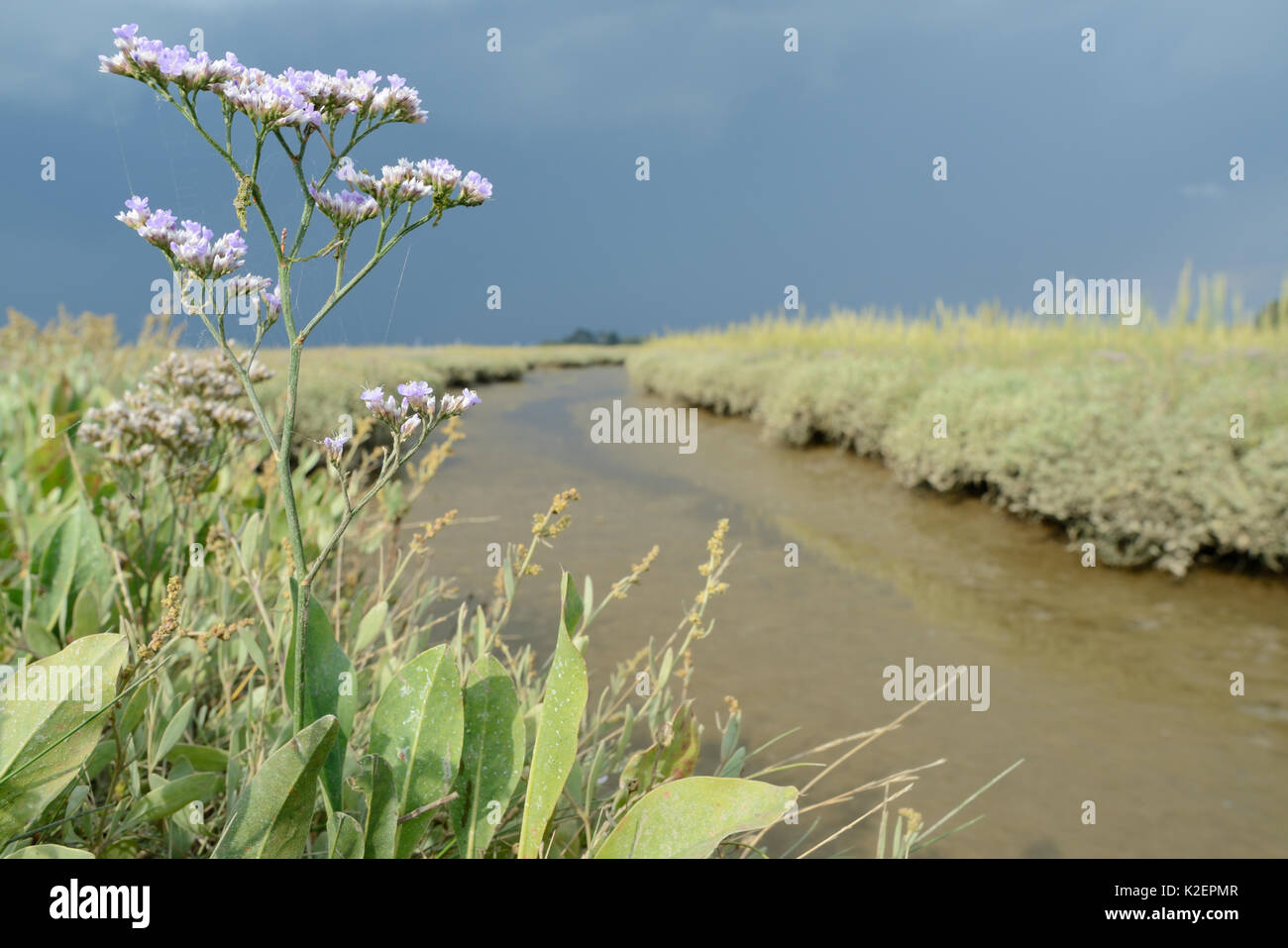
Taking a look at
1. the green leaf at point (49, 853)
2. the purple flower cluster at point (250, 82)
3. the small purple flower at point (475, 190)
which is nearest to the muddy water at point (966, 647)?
the green leaf at point (49, 853)

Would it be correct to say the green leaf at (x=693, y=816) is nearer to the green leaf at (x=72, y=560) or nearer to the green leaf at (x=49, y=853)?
the green leaf at (x=49, y=853)

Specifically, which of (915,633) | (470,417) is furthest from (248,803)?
(470,417)

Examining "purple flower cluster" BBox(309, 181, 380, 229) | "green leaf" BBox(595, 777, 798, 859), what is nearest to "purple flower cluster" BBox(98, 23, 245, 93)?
"purple flower cluster" BBox(309, 181, 380, 229)

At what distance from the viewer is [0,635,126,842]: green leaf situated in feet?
4.01

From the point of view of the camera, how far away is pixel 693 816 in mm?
1224

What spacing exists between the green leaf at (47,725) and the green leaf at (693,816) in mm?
784

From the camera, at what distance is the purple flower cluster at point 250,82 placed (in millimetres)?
1138

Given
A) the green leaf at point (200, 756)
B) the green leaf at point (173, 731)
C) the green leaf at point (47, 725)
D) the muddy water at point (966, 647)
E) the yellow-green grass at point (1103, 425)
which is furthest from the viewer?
the yellow-green grass at point (1103, 425)

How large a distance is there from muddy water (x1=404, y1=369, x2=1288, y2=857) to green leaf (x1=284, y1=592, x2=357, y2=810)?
6.47ft

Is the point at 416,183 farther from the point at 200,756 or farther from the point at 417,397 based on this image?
the point at 200,756

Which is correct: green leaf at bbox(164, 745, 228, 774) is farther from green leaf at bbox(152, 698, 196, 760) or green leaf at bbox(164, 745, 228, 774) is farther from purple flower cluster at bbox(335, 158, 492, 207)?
purple flower cluster at bbox(335, 158, 492, 207)

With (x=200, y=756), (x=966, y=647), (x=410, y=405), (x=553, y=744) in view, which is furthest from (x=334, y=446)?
(x=966, y=647)

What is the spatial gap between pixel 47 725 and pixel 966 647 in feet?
15.0
